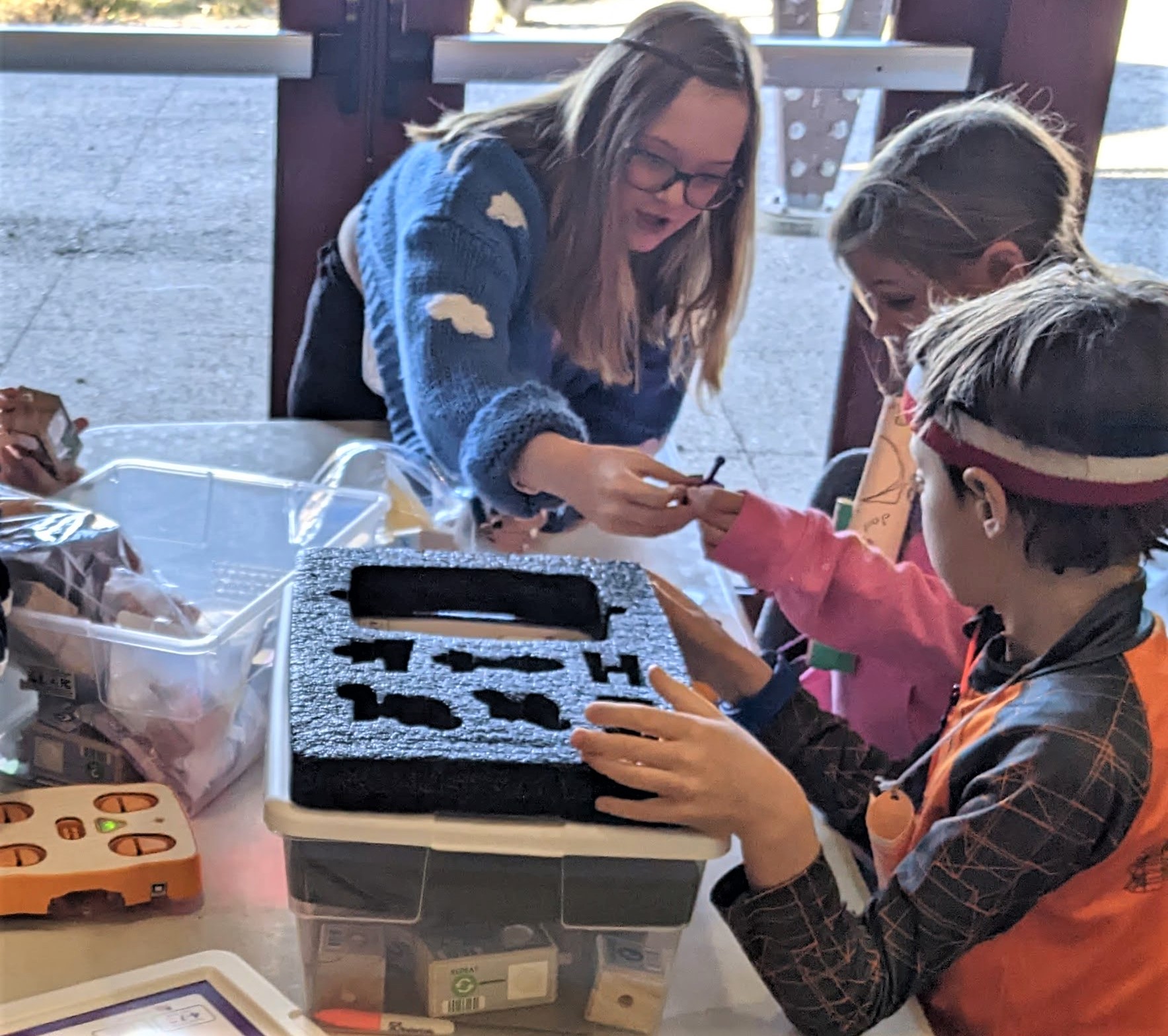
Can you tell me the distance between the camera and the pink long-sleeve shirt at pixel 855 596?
3.57ft

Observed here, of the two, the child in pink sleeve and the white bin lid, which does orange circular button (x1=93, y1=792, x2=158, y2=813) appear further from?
the child in pink sleeve

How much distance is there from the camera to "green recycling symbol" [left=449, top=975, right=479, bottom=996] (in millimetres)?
674

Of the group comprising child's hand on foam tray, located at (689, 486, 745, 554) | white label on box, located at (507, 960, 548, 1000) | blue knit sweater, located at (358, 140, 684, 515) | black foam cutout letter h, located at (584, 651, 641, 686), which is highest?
blue knit sweater, located at (358, 140, 684, 515)

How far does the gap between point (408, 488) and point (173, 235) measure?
0.98 metres

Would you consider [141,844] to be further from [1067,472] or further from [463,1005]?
[1067,472]

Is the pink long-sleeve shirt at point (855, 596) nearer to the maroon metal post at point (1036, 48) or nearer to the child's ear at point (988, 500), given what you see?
the child's ear at point (988, 500)

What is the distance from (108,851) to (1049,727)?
0.54 meters

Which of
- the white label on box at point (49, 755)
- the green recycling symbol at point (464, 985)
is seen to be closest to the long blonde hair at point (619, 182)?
the white label on box at point (49, 755)

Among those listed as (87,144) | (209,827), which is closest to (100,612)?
(209,827)

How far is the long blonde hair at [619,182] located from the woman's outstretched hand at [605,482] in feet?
0.90

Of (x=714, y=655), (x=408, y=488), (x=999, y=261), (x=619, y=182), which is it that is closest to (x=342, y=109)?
(x=619, y=182)

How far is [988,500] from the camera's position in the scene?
80 cm

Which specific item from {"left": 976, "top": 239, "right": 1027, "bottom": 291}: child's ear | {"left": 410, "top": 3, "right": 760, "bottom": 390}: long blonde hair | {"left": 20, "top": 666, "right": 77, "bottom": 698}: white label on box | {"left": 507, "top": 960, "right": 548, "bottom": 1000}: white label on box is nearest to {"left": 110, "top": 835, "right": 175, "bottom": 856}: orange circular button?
{"left": 20, "top": 666, "right": 77, "bottom": 698}: white label on box

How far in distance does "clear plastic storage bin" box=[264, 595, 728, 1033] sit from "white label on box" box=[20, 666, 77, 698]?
19cm
